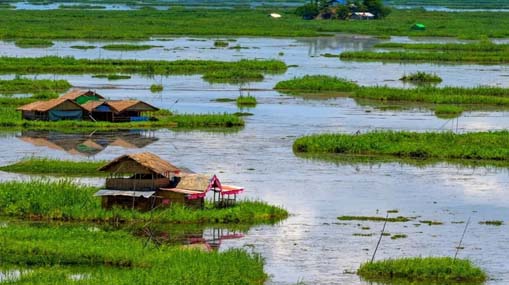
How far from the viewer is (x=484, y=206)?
17.0m

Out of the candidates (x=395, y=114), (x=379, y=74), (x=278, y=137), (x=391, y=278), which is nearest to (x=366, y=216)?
(x=391, y=278)

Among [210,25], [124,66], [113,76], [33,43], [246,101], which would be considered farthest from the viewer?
[210,25]

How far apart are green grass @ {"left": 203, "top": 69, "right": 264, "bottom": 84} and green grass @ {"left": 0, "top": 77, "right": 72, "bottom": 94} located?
4943 mm

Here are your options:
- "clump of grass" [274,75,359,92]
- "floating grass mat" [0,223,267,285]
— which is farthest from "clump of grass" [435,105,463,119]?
"floating grass mat" [0,223,267,285]

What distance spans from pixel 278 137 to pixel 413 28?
116 ft

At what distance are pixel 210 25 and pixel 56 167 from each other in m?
40.3

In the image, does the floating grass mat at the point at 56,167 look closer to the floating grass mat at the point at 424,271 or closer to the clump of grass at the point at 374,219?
the clump of grass at the point at 374,219

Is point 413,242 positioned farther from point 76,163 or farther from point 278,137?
point 278,137

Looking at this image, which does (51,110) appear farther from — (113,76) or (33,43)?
(33,43)

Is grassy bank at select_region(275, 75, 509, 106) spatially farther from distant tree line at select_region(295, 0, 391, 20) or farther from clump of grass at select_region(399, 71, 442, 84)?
distant tree line at select_region(295, 0, 391, 20)

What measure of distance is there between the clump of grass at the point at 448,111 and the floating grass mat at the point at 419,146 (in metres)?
4.42

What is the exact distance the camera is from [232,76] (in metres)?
34.9

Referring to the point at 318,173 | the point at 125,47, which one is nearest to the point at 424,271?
the point at 318,173

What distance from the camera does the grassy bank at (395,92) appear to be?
29719 mm
